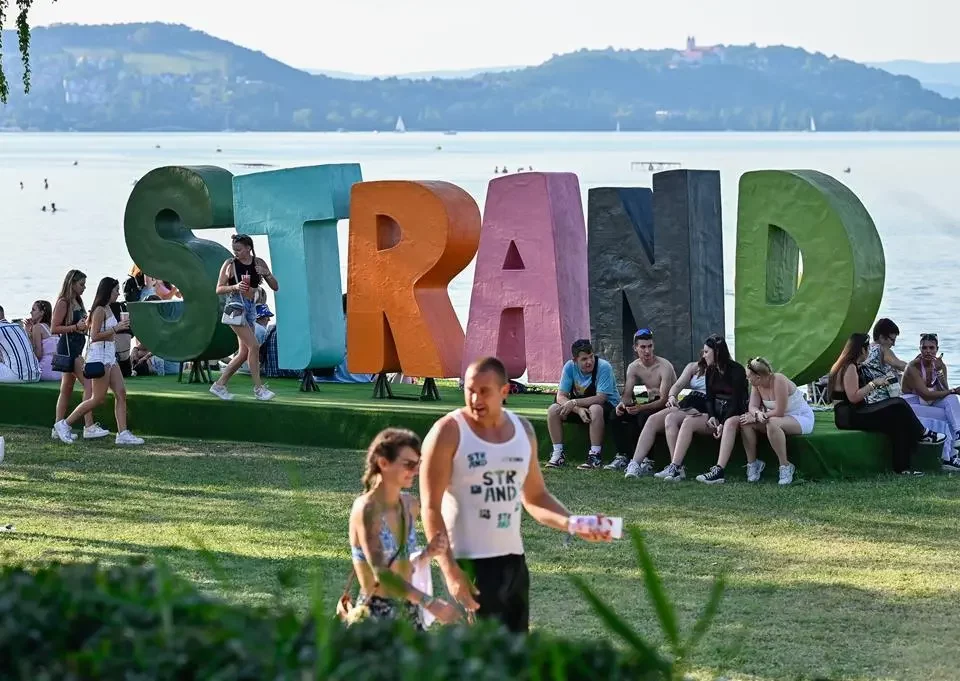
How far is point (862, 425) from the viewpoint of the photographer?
47.3 ft

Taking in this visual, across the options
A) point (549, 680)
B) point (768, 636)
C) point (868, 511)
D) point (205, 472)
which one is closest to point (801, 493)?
point (868, 511)

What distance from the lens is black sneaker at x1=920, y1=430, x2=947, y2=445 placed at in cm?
1449

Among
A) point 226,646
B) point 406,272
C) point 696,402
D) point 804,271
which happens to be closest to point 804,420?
point 696,402

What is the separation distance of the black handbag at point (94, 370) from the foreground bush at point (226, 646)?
11278 mm

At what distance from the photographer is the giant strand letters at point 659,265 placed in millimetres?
16133

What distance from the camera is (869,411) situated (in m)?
14.4

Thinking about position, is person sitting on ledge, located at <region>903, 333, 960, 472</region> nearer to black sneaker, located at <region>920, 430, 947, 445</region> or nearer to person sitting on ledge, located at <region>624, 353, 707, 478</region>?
black sneaker, located at <region>920, 430, 947, 445</region>

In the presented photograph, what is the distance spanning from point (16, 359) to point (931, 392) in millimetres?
9547

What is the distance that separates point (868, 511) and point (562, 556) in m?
2.69

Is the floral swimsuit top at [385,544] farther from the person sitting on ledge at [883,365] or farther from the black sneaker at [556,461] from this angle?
the person sitting on ledge at [883,365]

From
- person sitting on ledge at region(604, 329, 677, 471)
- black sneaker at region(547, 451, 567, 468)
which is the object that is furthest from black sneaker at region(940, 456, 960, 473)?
black sneaker at region(547, 451, 567, 468)

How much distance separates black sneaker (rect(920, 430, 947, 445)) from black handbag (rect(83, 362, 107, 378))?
736 centimetres

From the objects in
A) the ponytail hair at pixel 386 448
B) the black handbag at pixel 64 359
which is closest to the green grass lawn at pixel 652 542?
the black handbag at pixel 64 359

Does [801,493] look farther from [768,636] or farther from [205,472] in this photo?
[205,472]
